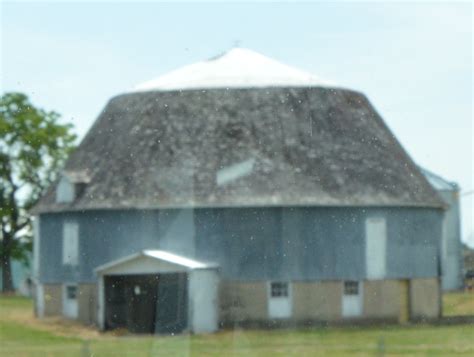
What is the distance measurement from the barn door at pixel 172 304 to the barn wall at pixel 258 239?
1.79 meters

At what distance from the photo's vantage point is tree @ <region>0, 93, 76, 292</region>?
172 ft

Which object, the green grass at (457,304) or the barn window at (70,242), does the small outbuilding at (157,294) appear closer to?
the barn window at (70,242)

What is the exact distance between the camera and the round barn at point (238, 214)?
131 feet

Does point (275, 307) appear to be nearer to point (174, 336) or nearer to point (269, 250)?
point (269, 250)

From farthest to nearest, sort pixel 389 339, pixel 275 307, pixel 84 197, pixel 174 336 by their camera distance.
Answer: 1. pixel 84 197
2. pixel 275 307
3. pixel 174 336
4. pixel 389 339

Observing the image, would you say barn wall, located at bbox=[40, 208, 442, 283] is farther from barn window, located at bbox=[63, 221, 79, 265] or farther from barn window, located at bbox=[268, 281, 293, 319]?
barn window, located at bbox=[63, 221, 79, 265]

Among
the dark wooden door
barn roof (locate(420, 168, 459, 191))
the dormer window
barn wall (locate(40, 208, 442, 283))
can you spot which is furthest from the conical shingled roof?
barn roof (locate(420, 168, 459, 191))

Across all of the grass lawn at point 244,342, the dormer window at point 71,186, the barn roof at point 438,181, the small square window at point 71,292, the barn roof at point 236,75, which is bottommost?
the grass lawn at point 244,342

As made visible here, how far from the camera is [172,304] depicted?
3825cm

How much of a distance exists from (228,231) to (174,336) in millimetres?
4935

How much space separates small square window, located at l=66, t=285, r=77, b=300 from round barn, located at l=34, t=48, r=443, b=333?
6cm

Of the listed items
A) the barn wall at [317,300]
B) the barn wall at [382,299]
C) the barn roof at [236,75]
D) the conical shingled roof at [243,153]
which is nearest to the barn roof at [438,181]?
the conical shingled roof at [243,153]

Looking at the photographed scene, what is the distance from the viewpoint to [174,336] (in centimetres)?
3653

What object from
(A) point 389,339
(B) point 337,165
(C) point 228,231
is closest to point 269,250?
(C) point 228,231
